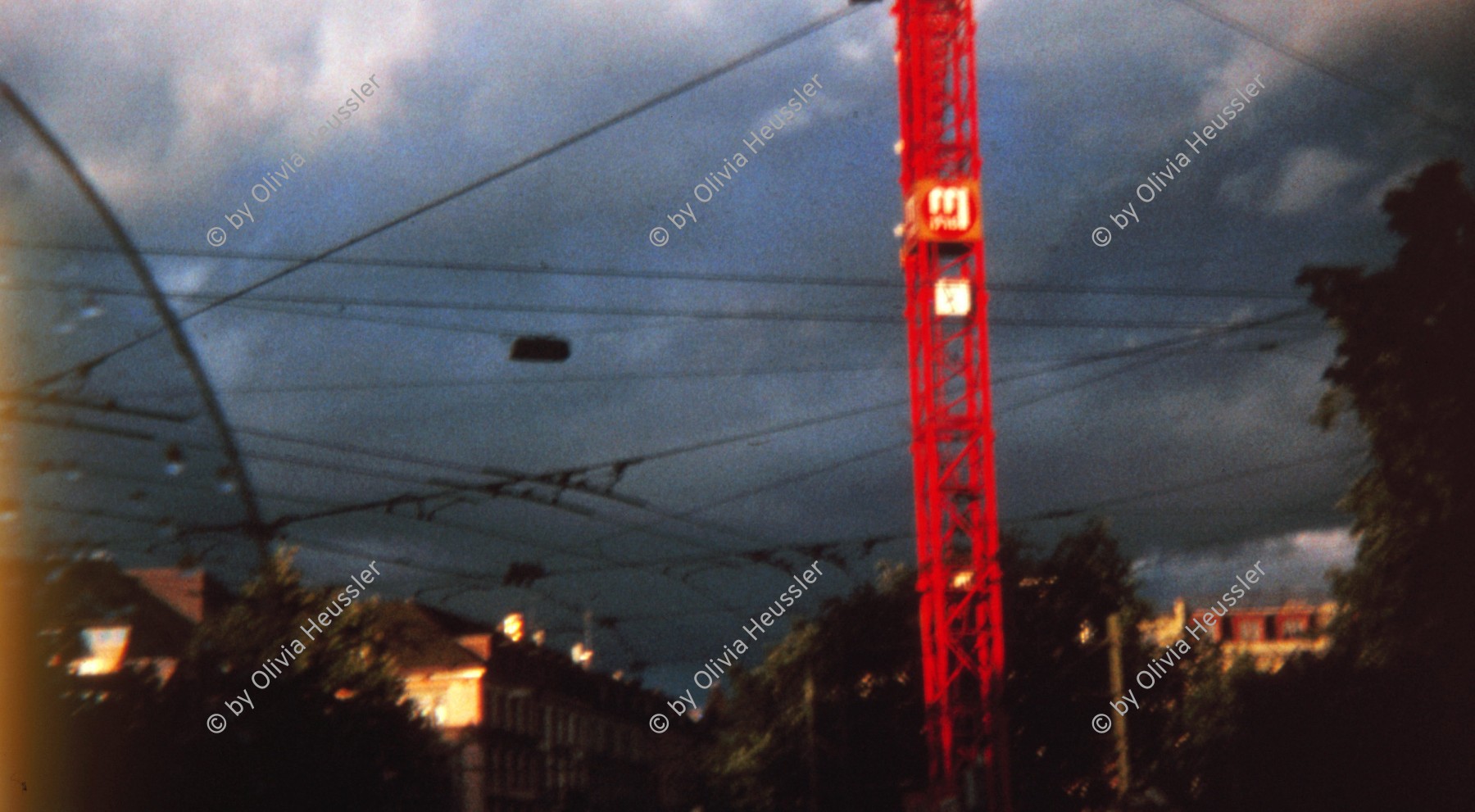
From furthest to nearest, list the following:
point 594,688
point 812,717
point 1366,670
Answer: point 594,688 < point 812,717 < point 1366,670

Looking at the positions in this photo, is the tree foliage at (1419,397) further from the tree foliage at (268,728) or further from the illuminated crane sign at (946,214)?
the tree foliage at (268,728)

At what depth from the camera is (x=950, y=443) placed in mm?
34188

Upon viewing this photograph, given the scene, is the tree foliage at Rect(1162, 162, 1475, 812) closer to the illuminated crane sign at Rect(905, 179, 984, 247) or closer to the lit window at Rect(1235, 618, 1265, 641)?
the illuminated crane sign at Rect(905, 179, 984, 247)

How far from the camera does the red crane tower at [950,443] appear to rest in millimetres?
33562

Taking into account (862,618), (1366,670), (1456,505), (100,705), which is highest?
(862,618)

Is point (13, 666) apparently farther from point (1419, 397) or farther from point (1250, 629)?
point (1250, 629)

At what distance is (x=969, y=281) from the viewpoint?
33.4 m

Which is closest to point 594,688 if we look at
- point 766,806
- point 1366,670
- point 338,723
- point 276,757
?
point 766,806

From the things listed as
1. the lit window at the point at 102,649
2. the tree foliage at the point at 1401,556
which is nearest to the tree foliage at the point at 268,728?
the lit window at the point at 102,649

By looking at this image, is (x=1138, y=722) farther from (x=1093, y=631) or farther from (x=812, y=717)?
(x=812, y=717)

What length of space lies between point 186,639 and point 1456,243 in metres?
24.7

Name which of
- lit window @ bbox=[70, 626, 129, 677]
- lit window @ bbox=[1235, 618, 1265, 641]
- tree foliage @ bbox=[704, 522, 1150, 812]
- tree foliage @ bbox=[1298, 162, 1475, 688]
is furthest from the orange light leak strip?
lit window @ bbox=[1235, 618, 1265, 641]

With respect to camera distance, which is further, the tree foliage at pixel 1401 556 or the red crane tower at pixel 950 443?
the red crane tower at pixel 950 443

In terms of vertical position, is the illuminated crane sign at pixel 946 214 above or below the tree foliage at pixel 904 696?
above
